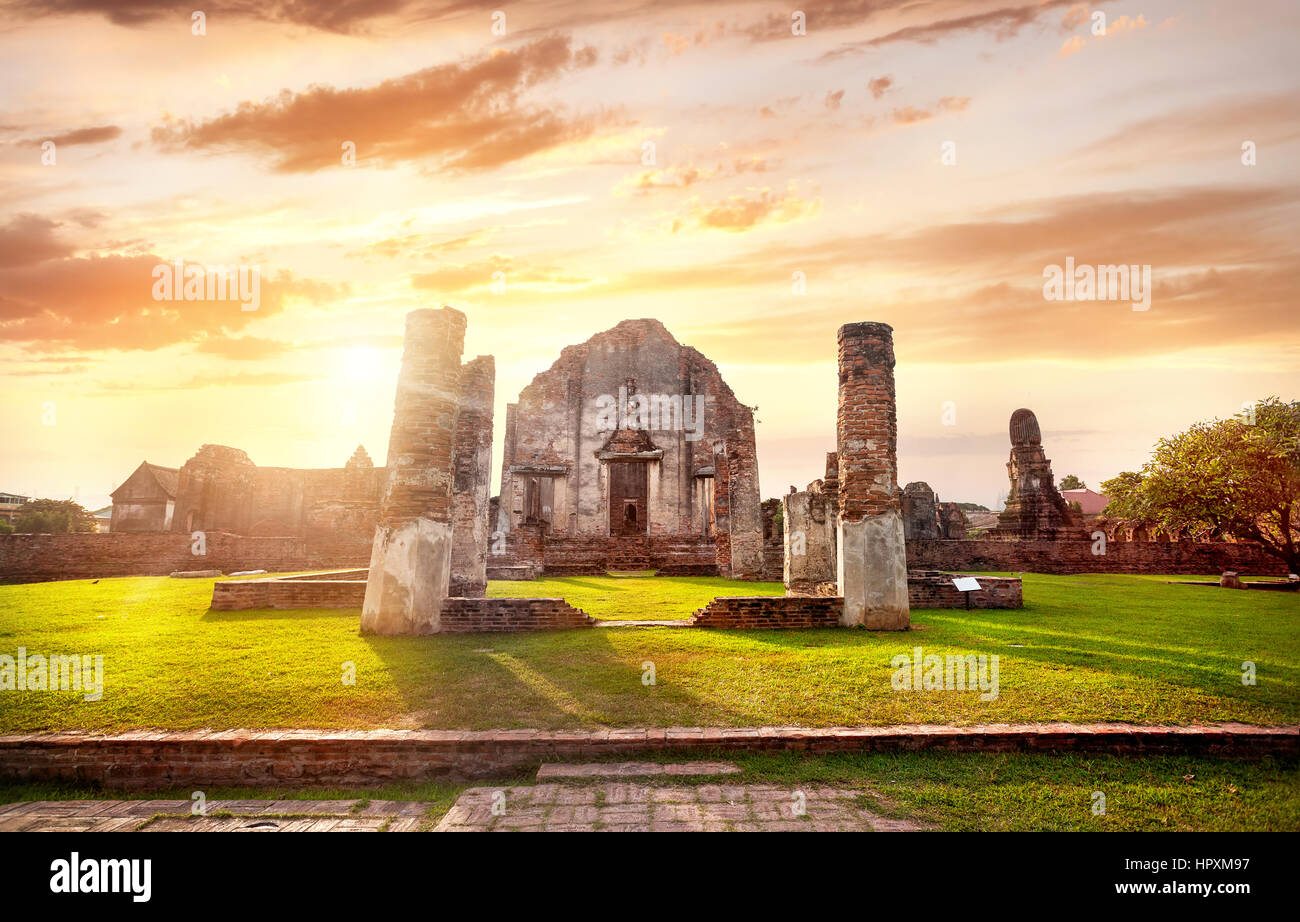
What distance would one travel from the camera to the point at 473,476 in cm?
1346

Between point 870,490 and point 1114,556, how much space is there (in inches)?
612

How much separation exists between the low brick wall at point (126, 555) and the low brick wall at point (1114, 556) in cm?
1955

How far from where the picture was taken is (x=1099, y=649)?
7.04 meters

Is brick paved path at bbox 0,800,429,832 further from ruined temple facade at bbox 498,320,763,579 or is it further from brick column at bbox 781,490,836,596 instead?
ruined temple facade at bbox 498,320,763,579

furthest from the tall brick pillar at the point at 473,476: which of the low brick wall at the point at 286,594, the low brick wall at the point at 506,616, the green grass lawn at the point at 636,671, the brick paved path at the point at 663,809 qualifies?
the brick paved path at the point at 663,809

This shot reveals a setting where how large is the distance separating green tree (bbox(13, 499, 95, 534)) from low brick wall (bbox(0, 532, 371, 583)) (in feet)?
34.5

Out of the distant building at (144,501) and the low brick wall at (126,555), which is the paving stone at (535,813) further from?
the distant building at (144,501)

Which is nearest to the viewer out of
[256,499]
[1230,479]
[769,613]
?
[769,613]

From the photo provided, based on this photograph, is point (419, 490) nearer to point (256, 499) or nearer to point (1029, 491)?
point (1029, 491)

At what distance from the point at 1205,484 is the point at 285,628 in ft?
61.0

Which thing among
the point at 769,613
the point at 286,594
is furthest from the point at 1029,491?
the point at 286,594

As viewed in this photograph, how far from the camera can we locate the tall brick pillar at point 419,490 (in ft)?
26.5
